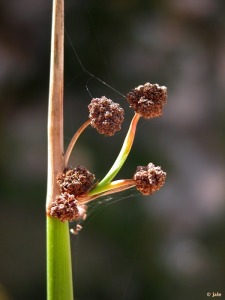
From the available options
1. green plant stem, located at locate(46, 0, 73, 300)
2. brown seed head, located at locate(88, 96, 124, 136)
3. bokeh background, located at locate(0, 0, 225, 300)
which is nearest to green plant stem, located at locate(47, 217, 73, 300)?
green plant stem, located at locate(46, 0, 73, 300)

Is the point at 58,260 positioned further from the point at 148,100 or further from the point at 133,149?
the point at 133,149

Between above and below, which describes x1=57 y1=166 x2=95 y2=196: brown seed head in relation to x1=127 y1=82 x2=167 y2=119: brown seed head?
below

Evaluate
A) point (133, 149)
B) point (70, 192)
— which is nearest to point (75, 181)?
point (70, 192)

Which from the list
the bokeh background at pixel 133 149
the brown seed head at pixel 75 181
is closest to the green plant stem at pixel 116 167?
the brown seed head at pixel 75 181

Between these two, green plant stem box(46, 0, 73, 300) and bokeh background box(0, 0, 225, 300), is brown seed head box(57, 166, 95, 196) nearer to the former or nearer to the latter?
green plant stem box(46, 0, 73, 300)

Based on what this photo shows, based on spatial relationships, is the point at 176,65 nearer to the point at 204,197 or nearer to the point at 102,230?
the point at 204,197

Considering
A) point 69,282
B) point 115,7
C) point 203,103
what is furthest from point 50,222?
point 203,103

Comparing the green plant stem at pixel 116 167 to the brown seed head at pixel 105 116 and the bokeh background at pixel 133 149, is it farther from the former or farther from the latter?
the bokeh background at pixel 133 149
